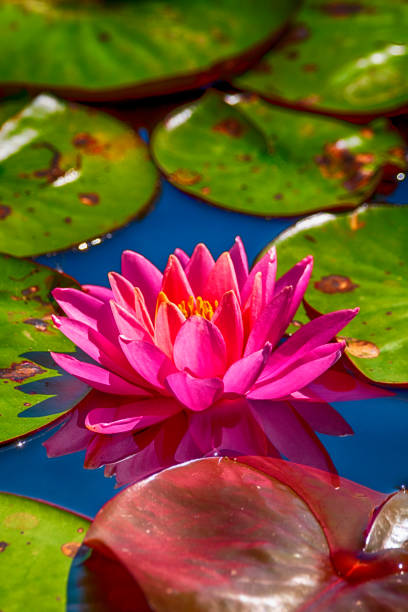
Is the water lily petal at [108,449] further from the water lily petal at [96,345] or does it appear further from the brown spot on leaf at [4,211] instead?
the brown spot on leaf at [4,211]

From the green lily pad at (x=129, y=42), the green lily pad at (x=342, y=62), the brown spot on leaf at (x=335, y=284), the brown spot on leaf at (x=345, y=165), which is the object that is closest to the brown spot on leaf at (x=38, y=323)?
the brown spot on leaf at (x=335, y=284)

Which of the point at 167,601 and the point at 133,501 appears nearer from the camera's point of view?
the point at 167,601

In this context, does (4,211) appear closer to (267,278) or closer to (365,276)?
(267,278)

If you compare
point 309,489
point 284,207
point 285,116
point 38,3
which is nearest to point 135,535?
point 309,489

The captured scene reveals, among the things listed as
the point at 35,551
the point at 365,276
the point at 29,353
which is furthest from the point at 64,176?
the point at 35,551

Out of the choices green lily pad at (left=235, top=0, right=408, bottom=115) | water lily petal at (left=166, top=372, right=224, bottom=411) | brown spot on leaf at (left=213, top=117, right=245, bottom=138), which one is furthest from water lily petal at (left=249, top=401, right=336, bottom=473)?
green lily pad at (left=235, top=0, right=408, bottom=115)

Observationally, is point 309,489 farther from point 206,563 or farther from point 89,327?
point 89,327

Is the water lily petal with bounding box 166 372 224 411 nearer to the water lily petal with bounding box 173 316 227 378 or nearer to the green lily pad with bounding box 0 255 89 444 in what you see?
the water lily petal with bounding box 173 316 227 378
